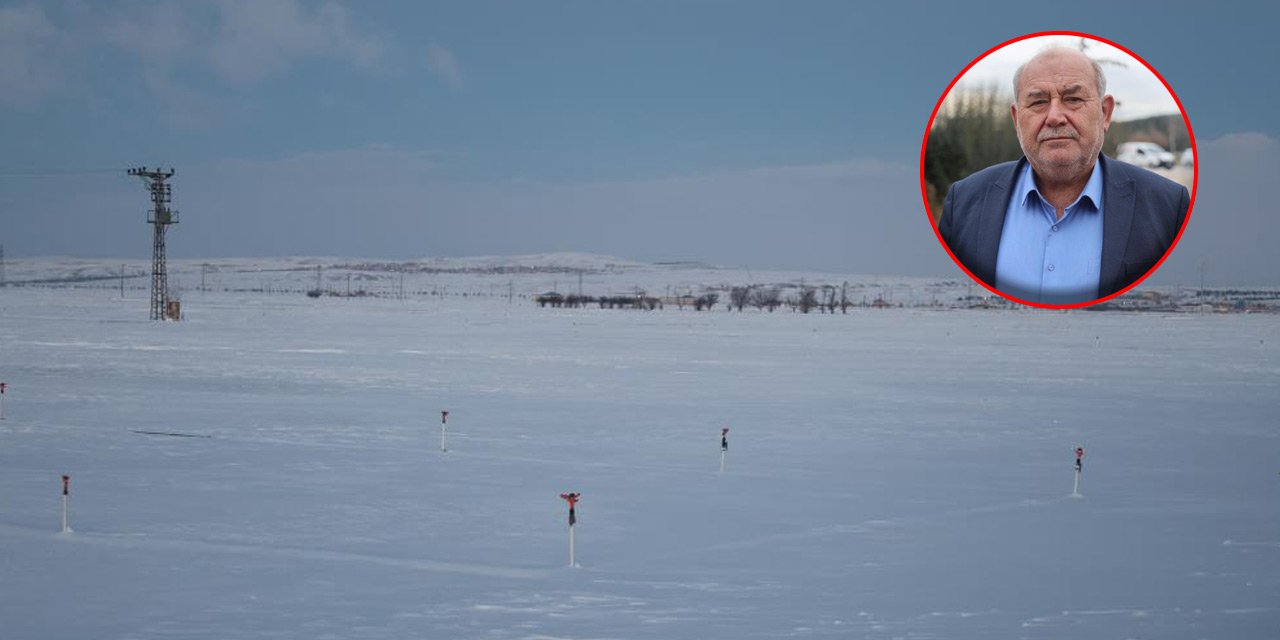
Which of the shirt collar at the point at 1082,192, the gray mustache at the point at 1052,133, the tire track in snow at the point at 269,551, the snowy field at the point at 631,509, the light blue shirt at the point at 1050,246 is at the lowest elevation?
the tire track in snow at the point at 269,551

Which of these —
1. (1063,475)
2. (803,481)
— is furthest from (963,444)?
(803,481)

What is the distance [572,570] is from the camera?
10977mm

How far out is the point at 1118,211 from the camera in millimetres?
3330

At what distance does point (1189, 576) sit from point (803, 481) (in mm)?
5720

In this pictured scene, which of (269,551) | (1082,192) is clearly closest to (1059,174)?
(1082,192)

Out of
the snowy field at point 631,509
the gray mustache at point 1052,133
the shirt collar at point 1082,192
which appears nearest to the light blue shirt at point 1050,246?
the shirt collar at point 1082,192

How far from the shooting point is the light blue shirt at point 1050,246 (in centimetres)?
337

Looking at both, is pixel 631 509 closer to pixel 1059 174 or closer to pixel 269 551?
pixel 269 551

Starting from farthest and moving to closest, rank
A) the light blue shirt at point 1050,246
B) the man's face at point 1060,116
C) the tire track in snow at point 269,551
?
the tire track in snow at point 269,551, the light blue shirt at point 1050,246, the man's face at point 1060,116

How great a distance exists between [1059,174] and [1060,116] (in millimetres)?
166

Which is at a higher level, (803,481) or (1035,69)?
(1035,69)

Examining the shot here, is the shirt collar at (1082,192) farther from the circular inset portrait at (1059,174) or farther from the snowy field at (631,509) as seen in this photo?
the snowy field at (631,509)

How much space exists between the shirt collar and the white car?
73mm

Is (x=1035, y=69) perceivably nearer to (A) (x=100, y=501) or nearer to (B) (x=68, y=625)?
(B) (x=68, y=625)
